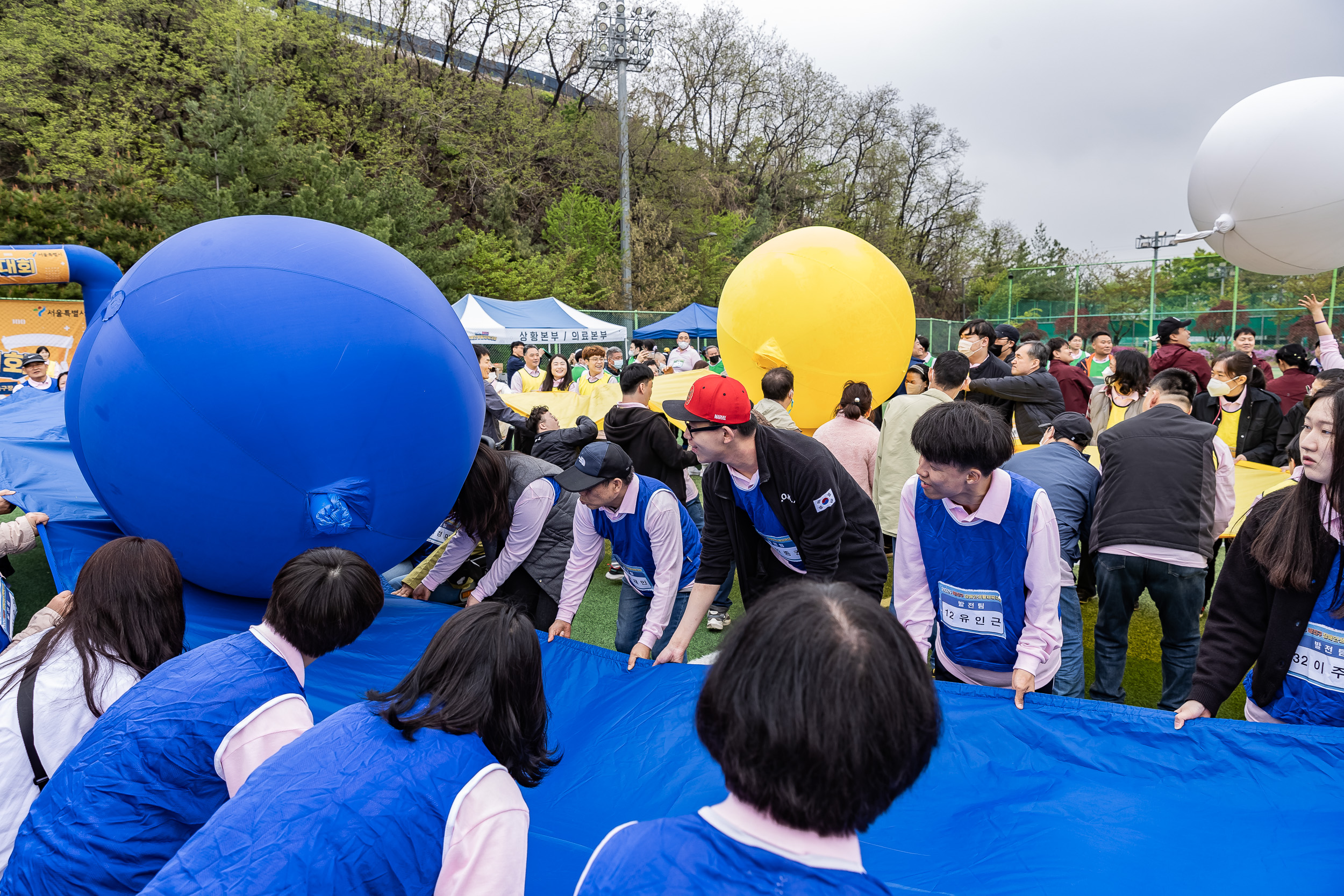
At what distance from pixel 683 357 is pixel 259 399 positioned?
12.7 meters

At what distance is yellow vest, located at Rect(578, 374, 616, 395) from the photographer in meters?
8.66

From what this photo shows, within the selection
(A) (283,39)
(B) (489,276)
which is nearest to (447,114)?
(A) (283,39)

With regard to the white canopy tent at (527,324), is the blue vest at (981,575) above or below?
below

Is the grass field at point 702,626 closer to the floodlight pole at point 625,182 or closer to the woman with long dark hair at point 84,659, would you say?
the woman with long dark hair at point 84,659

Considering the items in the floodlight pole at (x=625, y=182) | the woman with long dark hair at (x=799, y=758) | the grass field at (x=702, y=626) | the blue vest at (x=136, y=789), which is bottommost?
the grass field at (x=702, y=626)

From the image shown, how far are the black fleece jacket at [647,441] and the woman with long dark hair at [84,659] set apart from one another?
3425 mm

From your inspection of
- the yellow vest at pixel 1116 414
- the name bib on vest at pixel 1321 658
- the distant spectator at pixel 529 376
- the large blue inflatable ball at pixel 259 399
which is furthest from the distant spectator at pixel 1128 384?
the distant spectator at pixel 529 376

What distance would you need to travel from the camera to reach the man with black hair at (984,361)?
6430 mm

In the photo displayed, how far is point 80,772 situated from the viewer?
5.84 ft

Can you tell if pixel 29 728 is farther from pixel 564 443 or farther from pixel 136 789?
pixel 564 443

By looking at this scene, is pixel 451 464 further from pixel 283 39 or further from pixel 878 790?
pixel 283 39

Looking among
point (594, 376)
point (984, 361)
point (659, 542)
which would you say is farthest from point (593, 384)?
point (659, 542)

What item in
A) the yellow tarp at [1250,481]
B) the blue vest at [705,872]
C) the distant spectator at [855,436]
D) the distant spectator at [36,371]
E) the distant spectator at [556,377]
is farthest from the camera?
the distant spectator at [556,377]

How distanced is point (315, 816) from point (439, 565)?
2768mm
